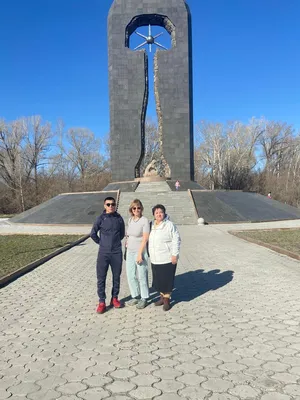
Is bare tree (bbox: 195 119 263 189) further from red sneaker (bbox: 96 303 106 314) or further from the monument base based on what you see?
red sneaker (bbox: 96 303 106 314)

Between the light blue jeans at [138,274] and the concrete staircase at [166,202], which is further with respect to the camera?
the concrete staircase at [166,202]

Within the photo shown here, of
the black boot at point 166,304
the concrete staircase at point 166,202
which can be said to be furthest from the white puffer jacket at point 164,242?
the concrete staircase at point 166,202

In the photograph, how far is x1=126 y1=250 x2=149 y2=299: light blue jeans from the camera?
4625 millimetres

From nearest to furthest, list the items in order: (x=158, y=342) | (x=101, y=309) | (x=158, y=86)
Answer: (x=158, y=342) → (x=101, y=309) → (x=158, y=86)

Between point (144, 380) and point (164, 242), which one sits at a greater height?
point (164, 242)

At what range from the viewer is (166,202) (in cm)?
2095

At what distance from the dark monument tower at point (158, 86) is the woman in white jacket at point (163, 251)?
23.2 meters

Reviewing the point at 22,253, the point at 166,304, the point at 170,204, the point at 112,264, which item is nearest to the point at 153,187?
the point at 170,204

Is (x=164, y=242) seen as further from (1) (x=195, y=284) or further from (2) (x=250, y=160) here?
(2) (x=250, y=160)

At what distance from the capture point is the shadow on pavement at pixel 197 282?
5109mm

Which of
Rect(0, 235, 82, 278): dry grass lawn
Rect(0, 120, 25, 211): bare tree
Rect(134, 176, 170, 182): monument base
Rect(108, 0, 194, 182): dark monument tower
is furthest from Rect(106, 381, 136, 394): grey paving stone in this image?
Rect(0, 120, 25, 211): bare tree

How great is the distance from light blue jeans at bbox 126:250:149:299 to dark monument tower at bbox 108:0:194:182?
23138 mm

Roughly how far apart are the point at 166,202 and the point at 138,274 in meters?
16.3

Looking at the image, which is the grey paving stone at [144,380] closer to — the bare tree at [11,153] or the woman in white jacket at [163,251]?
the woman in white jacket at [163,251]
